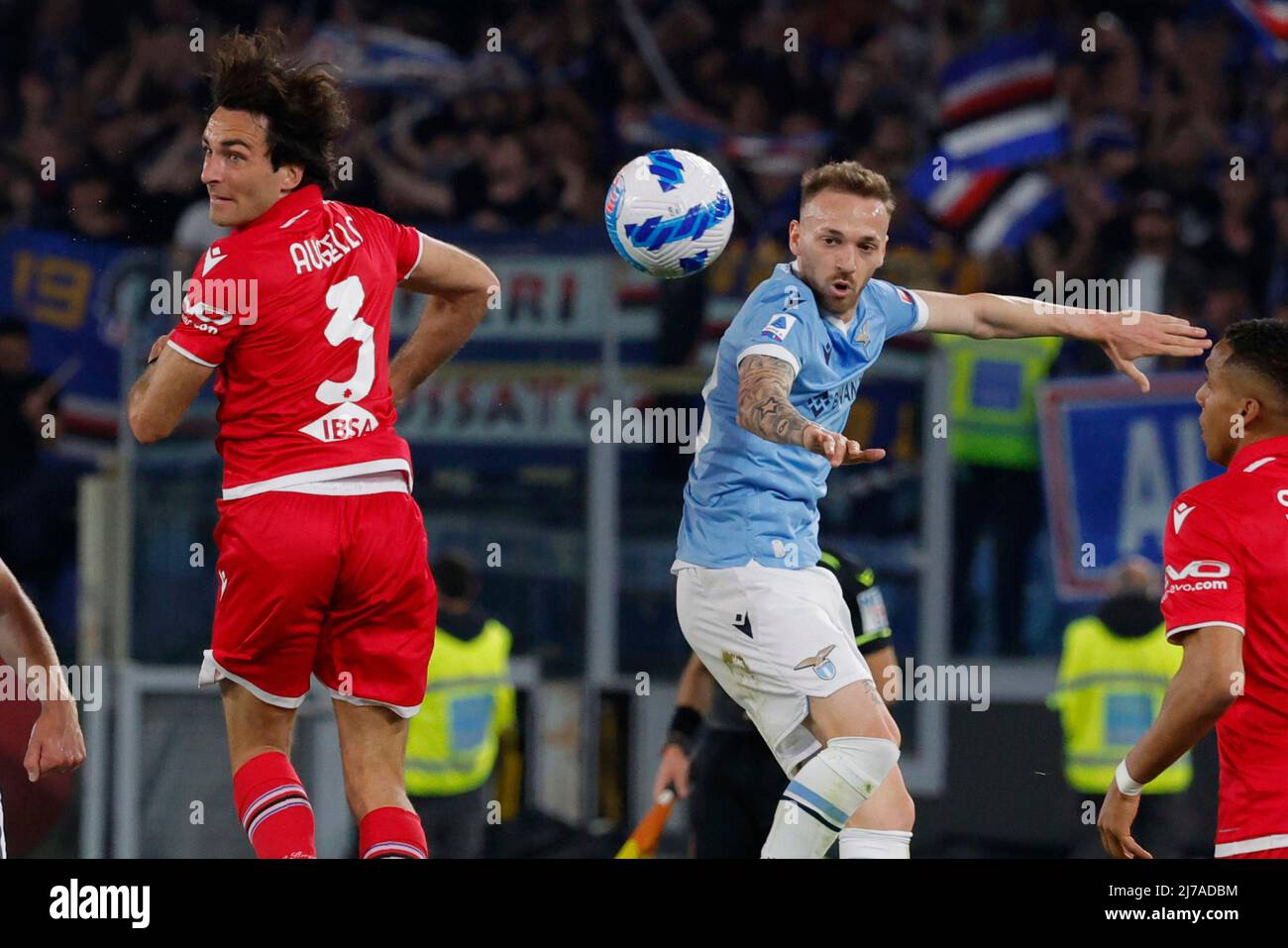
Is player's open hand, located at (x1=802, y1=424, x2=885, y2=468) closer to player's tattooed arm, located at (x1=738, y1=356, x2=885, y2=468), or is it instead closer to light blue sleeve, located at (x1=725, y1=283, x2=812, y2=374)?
player's tattooed arm, located at (x1=738, y1=356, x2=885, y2=468)

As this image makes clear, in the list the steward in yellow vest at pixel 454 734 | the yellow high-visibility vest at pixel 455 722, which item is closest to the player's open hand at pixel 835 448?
Answer: the steward in yellow vest at pixel 454 734

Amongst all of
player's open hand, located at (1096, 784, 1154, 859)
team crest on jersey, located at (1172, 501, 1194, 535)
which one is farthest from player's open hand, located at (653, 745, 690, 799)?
team crest on jersey, located at (1172, 501, 1194, 535)

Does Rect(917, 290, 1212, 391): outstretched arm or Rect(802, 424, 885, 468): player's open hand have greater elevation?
Rect(917, 290, 1212, 391): outstretched arm

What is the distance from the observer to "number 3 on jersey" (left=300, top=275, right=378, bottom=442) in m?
4.56

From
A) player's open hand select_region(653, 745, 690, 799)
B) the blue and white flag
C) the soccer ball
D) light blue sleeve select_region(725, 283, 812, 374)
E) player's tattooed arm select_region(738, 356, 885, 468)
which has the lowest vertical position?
player's open hand select_region(653, 745, 690, 799)

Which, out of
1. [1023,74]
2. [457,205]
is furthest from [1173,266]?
[457,205]

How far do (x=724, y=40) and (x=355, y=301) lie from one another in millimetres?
7490

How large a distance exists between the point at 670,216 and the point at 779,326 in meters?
0.56

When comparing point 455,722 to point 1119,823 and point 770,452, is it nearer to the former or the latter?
point 770,452

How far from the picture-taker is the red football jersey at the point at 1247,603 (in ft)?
12.7

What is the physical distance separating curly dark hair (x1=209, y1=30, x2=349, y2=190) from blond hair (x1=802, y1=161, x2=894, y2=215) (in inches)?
50.1

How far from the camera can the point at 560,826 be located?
8.82 m

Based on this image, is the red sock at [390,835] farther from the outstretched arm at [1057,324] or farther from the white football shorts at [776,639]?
the outstretched arm at [1057,324]

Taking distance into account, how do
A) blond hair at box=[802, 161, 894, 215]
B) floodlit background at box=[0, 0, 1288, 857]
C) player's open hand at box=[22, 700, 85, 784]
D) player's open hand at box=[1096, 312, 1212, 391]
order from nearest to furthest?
player's open hand at box=[22, 700, 85, 784], blond hair at box=[802, 161, 894, 215], player's open hand at box=[1096, 312, 1212, 391], floodlit background at box=[0, 0, 1288, 857]
